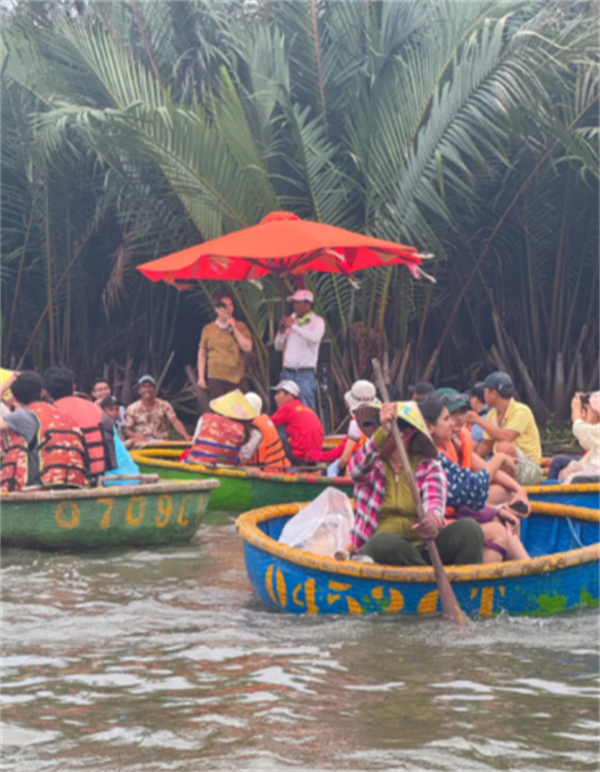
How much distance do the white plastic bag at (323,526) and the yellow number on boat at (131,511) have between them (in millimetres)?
1789

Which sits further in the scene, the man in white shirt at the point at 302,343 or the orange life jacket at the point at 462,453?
the man in white shirt at the point at 302,343

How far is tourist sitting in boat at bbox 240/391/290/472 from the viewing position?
11.5 m

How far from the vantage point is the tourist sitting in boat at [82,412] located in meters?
9.56

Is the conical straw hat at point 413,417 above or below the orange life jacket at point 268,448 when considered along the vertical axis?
above

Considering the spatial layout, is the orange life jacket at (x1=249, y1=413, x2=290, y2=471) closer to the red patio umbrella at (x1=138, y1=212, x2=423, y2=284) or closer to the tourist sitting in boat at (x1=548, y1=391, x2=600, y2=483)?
the red patio umbrella at (x1=138, y1=212, x2=423, y2=284)

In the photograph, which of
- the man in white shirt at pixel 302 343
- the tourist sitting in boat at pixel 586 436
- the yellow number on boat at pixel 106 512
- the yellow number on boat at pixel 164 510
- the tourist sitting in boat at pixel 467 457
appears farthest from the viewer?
the man in white shirt at pixel 302 343

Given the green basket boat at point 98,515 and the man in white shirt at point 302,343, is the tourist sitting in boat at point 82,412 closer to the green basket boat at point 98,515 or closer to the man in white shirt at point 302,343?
the green basket boat at point 98,515

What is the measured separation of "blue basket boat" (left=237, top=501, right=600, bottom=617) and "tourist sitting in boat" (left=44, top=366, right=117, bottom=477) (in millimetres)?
2414

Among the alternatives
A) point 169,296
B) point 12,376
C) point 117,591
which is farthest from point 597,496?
point 169,296

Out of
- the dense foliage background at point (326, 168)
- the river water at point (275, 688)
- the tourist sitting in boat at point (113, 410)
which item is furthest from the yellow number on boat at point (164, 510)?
the dense foliage background at point (326, 168)

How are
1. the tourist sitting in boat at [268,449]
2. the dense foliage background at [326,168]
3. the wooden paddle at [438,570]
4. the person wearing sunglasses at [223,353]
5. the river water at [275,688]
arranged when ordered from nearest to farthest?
the river water at [275,688], the wooden paddle at [438,570], the tourist sitting in boat at [268,449], the person wearing sunglasses at [223,353], the dense foliage background at [326,168]

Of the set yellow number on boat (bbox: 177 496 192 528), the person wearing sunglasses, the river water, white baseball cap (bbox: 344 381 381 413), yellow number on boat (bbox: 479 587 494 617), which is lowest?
the river water

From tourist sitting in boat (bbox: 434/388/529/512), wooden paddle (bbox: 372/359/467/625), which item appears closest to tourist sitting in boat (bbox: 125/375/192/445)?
tourist sitting in boat (bbox: 434/388/529/512)

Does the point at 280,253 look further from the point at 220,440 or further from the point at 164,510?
the point at 164,510
